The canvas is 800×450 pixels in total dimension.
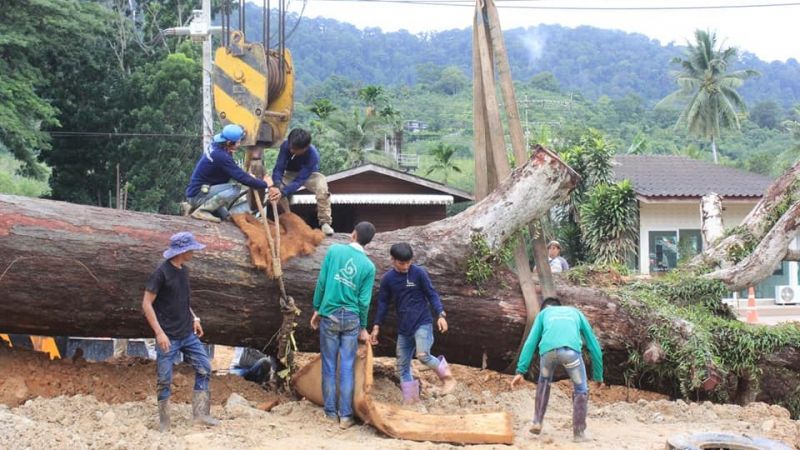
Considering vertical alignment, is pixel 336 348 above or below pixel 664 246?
below

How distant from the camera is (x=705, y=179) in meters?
28.0

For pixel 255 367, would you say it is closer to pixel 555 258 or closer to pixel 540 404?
pixel 540 404

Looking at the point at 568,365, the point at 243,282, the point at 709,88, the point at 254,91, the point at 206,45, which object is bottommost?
the point at 568,365

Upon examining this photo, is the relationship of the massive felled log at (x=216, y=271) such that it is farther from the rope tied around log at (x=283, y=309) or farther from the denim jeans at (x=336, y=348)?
the denim jeans at (x=336, y=348)

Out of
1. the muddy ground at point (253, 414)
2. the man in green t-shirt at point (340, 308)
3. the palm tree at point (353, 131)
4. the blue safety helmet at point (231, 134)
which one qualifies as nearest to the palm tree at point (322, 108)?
the palm tree at point (353, 131)

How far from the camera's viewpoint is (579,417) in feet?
22.1

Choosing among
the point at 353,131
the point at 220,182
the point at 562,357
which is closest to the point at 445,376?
the point at 562,357

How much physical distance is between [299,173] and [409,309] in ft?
5.24

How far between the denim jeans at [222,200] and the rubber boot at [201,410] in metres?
1.88

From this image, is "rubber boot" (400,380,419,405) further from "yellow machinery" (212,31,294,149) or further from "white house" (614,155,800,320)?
"white house" (614,155,800,320)

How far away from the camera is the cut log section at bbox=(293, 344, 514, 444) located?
6.57 meters

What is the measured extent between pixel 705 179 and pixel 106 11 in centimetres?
1962

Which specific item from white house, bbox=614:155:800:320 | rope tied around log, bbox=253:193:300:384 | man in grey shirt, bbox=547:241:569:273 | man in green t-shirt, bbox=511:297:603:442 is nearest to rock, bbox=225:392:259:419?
rope tied around log, bbox=253:193:300:384

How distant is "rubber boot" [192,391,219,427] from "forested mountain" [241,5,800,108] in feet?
355
